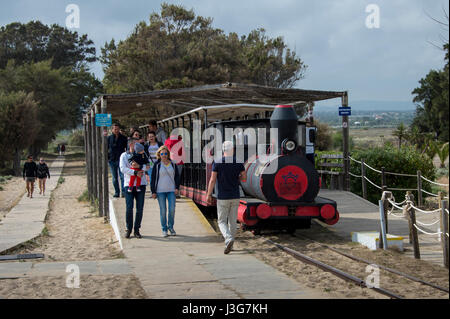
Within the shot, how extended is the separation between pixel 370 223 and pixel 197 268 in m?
5.65

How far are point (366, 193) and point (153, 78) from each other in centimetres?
2459

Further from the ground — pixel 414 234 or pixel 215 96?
pixel 215 96

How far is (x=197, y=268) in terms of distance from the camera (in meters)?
7.82

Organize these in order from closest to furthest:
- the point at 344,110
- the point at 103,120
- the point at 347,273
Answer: the point at 347,273
the point at 103,120
the point at 344,110

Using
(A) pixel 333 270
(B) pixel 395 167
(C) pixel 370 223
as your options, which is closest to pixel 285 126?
(A) pixel 333 270

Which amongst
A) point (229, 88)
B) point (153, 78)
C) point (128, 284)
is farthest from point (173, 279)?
point (153, 78)

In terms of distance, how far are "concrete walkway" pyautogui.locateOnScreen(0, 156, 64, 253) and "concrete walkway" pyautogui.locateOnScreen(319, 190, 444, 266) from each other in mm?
6508

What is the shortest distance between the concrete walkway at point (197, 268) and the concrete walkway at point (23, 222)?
2.15 metres

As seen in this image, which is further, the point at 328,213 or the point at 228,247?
the point at 328,213

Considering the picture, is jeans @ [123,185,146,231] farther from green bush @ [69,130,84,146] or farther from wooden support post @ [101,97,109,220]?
green bush @ [69,130,84,146]

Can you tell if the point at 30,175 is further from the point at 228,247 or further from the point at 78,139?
the point at 78,139
